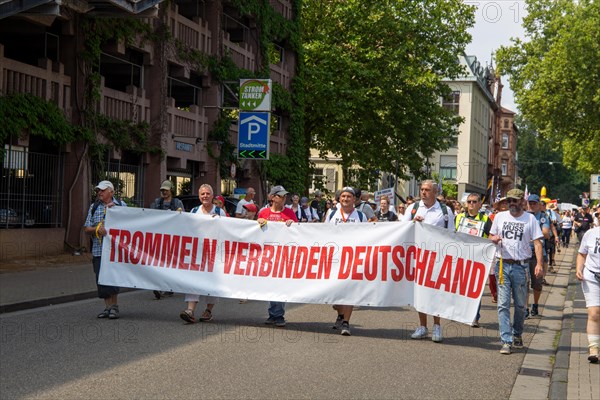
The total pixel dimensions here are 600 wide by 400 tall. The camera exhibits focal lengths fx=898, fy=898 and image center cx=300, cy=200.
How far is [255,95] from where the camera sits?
96.3 feet

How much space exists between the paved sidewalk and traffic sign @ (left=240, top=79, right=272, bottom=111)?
9.51 m

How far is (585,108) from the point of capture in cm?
4478

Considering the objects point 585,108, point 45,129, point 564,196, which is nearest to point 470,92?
point 585,108

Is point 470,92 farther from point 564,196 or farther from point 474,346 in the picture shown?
point 474,346

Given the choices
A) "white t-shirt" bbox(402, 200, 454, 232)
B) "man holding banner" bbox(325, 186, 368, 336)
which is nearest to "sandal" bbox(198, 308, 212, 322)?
"man holding banner" bbox(325, 186, 368, 336)

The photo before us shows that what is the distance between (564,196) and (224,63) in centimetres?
11943

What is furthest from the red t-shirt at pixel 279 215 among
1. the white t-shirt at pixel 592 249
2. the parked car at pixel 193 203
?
the parked car at pixel 193 203

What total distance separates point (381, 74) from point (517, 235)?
32.8 metres

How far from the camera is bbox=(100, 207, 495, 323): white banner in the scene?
1080 centimetres

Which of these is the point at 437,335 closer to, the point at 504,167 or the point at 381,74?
the point at 381,74

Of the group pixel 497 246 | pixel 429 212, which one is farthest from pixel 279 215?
pixel 497 246

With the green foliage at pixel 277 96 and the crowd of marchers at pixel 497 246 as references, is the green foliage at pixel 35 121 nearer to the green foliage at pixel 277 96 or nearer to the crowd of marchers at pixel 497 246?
the crowd of marchers at pixel 497 246

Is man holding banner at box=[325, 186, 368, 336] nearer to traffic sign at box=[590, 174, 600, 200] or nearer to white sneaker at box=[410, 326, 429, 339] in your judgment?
white sneaker at box=[410, 326, 429, 339]

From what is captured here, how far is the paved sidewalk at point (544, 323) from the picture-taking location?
323 inches
